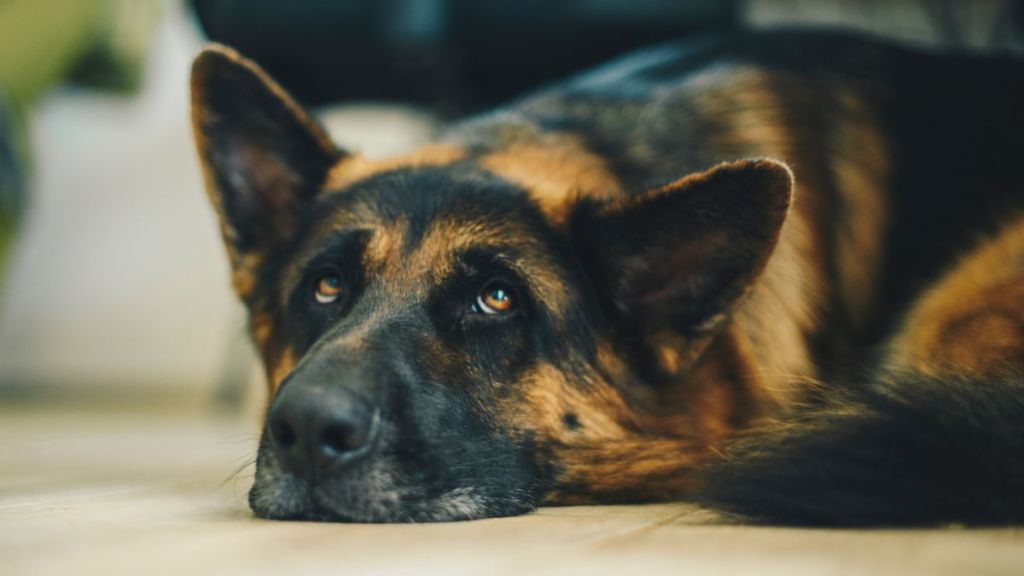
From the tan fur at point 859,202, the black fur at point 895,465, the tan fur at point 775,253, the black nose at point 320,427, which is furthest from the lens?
the tan fur at point 859,202

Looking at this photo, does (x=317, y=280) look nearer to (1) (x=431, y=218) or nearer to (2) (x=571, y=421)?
(1) (x=431, y=218)

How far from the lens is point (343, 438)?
1194 millimetres

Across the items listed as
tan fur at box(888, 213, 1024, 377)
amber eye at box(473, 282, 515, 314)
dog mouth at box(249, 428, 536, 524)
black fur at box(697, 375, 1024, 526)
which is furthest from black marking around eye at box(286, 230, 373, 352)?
tan fur at box(888, 213, 1024, 377)

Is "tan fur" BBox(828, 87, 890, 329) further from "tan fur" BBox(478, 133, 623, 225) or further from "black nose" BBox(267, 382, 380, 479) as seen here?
"black nose" BBox(267, 382, 380, 479)

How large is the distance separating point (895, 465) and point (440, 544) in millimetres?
510

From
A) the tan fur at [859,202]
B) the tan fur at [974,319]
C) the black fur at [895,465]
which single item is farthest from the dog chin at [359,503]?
the tan fur at [859,202]

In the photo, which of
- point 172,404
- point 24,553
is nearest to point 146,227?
point 172,404

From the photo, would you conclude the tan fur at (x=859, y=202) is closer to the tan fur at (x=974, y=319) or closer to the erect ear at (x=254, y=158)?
the tan fur at (x=974, y=319)

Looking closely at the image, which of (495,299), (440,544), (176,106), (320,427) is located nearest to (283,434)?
(320,427)

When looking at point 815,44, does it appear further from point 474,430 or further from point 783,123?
point 474,430

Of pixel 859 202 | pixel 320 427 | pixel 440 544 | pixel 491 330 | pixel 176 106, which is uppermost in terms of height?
pixel 176 106

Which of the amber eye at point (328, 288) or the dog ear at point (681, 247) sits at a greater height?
the dog ear at point (681, 247)

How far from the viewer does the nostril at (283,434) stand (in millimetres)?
1197

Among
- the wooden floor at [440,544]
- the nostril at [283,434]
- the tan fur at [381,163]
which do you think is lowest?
the wooden floor at [440,544]
